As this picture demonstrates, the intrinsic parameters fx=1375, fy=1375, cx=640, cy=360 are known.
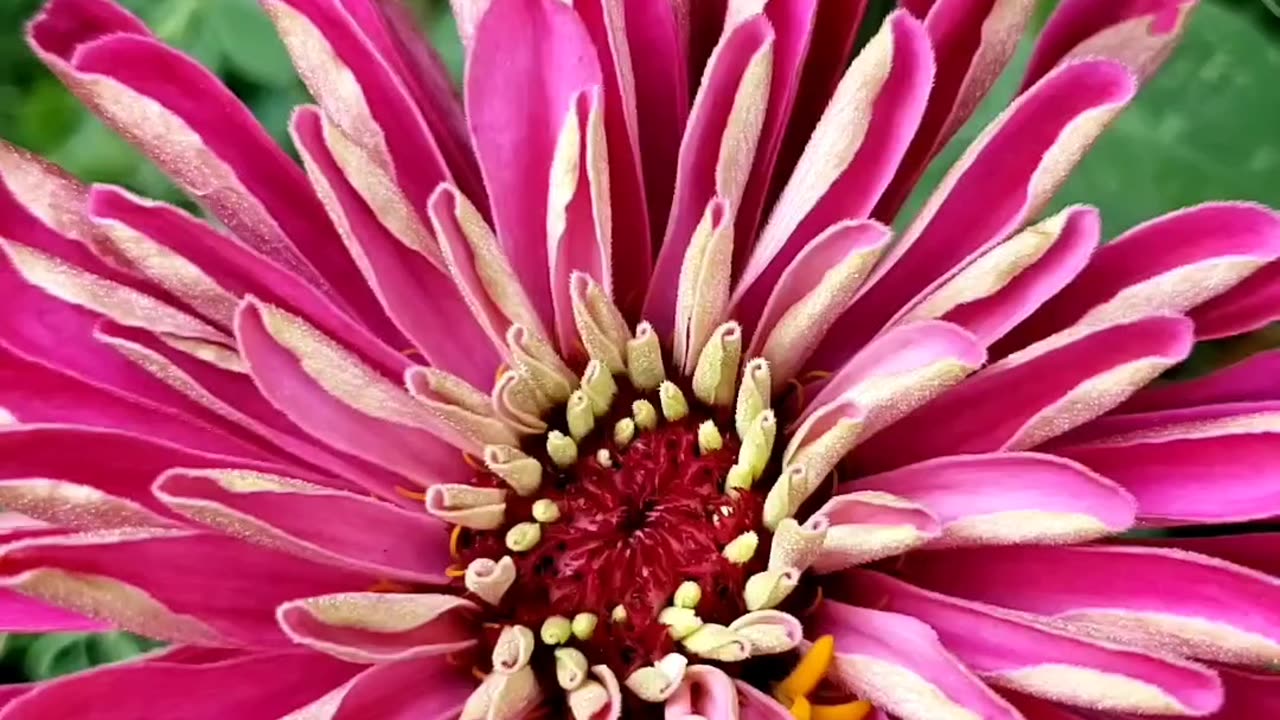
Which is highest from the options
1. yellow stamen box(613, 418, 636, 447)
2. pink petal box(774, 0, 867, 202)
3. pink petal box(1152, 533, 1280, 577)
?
pink petal box(774, 0, 867, 202)

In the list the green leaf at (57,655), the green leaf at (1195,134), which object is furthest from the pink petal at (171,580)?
the green leaf at (1195,134)

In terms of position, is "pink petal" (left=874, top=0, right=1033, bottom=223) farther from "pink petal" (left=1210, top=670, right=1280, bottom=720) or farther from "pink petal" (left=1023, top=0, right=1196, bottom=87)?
"pink petal" (left=1210, top=670, right=1280, bottom=720)

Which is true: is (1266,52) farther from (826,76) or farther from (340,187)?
(340,187)

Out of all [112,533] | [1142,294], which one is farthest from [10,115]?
[1142,294]

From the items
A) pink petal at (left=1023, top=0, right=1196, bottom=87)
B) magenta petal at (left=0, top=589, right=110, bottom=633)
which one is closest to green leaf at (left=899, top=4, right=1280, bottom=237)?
pink petal at (left=1023, top=0, right=1196, bottom=87)

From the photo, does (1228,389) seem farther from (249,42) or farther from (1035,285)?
(249,42)

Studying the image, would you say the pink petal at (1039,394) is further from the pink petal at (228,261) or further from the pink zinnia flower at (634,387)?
the pink petal at (228,261)
